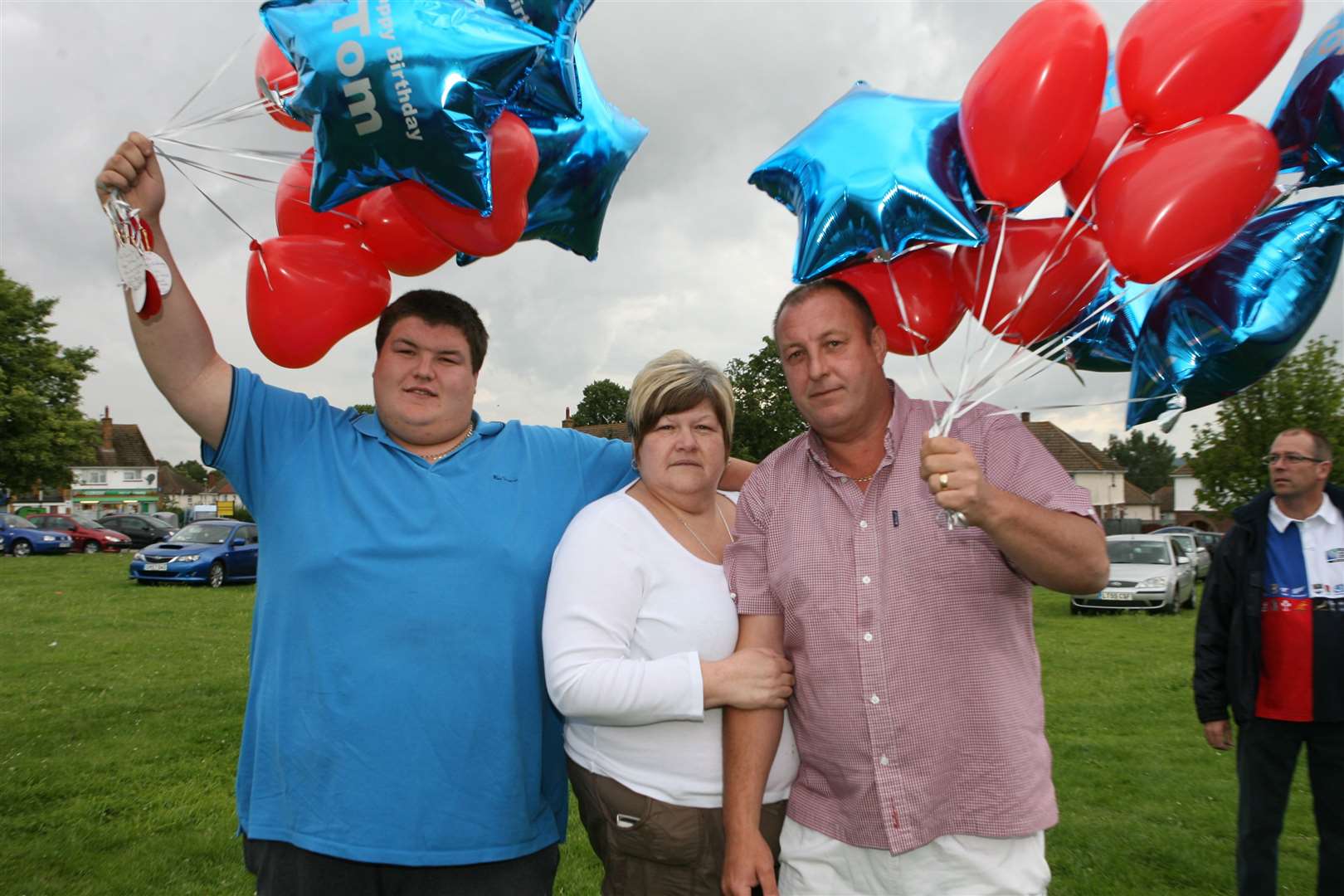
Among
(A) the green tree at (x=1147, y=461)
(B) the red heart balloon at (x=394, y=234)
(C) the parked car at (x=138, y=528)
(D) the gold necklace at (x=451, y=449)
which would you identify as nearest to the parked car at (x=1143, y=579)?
(D) the gold necklace at (x=451, y=449)

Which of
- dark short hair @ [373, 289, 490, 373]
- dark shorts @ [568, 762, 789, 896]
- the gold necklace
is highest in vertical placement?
dark short hair @ [373, 289, 490, 373]

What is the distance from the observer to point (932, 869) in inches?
77.3

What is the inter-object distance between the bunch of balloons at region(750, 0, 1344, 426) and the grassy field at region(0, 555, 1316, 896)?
3.07 m

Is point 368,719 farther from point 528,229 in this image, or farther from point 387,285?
point 528,229

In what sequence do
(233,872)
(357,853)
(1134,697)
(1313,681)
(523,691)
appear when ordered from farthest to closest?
(1134,697), (233,872), (1313,681), (523,691), (357,853)

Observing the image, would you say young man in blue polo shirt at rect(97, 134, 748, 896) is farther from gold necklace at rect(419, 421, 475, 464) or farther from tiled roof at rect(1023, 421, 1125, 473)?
tiled roof at rect(1023, 421, 1125, 473)

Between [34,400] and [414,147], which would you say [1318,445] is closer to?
[414,147]

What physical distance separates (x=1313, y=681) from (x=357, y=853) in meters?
3.85

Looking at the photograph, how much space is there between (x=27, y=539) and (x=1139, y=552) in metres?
27.9

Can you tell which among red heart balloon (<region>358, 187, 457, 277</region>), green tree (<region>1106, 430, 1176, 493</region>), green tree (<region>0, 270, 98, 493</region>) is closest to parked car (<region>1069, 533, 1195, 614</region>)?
red heart balloon (<region>358, 187, 457, 277</region>)

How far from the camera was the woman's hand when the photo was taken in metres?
2.06

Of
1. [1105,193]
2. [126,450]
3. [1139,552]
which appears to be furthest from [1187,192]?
[126,450]

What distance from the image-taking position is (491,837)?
2188mm

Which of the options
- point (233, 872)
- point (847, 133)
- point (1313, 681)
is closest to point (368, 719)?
point (847, 133)
